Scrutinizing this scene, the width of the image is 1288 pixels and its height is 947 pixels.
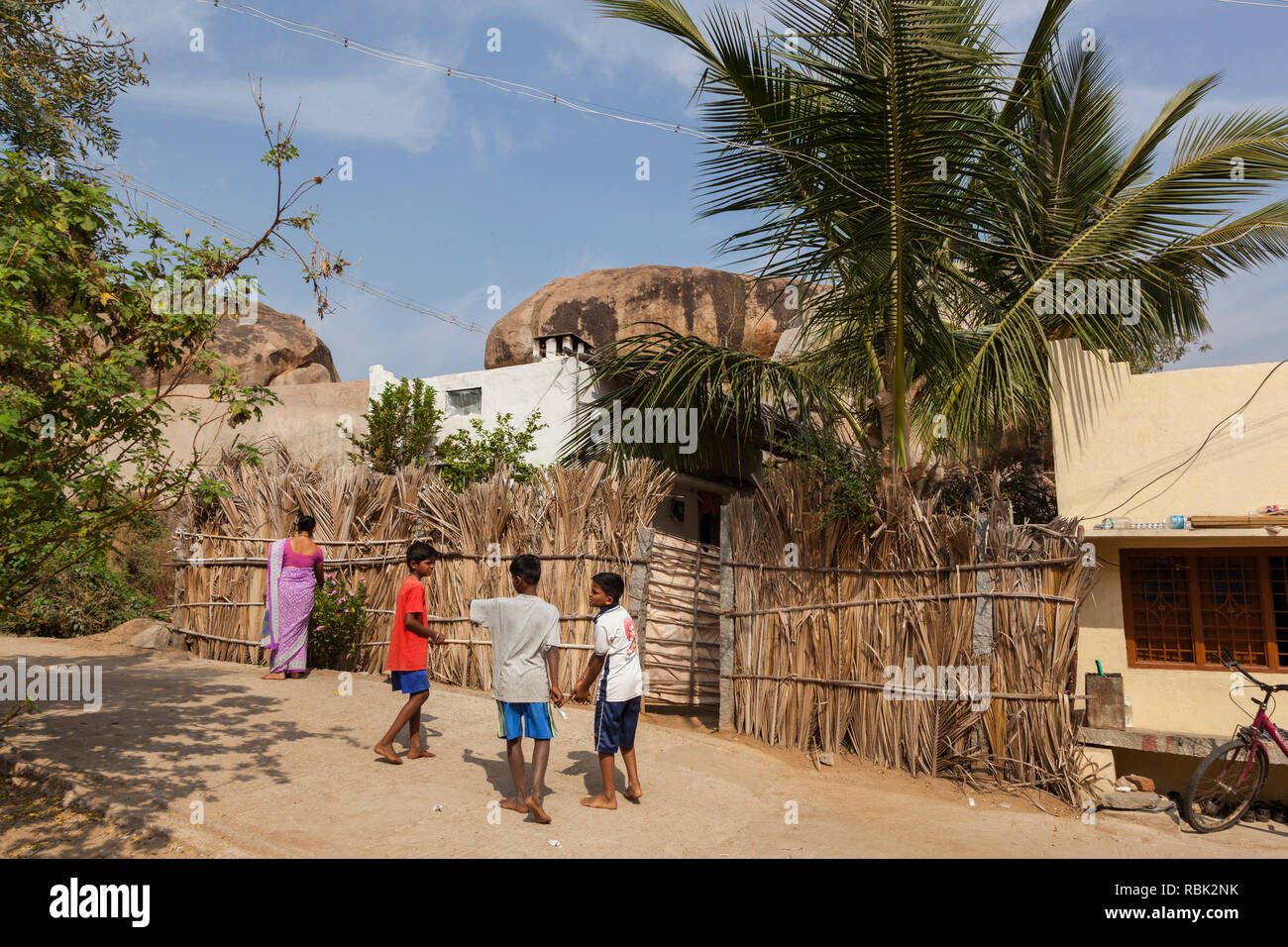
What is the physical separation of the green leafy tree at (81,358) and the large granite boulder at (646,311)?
1603 centimetres

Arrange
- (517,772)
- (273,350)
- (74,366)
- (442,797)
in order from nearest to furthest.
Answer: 1. (74,366)
2. (517,772)
3. (442,797)
4. (273,350)

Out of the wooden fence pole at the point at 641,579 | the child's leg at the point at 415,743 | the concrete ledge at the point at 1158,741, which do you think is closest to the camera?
the child's leg at the point at 415,743

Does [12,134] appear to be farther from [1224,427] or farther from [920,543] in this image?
[1224,427]

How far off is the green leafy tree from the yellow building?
24.0 ft

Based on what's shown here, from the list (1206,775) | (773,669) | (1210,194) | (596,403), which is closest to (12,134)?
(596,403)

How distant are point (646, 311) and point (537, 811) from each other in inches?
685

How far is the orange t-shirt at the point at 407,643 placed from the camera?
556 centimetres

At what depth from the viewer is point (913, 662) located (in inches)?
262

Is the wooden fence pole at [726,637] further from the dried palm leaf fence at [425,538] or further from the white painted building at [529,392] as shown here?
the white painted building at [529,392]

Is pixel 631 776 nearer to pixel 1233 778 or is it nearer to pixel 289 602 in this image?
pixel 289 602

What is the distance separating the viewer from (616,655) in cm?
511

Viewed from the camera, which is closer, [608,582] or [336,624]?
[608,582]

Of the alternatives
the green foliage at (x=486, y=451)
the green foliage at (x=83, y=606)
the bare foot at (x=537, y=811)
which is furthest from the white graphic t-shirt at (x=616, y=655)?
the green foliage at (x=83, y=606)

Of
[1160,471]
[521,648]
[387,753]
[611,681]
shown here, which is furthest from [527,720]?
[1160,471]
